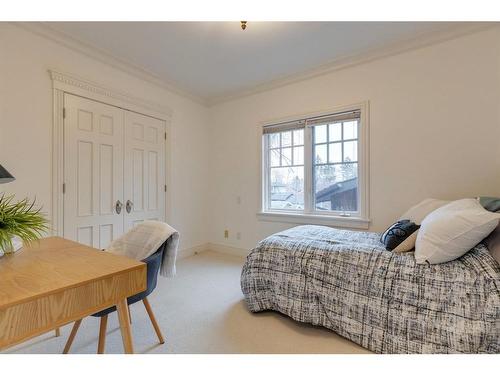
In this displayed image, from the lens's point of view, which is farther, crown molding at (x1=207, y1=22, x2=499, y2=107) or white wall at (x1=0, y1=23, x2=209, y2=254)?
crown molding at (x1=207, y1=22, x2=499, y2=107)

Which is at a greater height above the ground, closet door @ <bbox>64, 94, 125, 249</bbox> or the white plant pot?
closet door @ <bbox>64, 94, 125, 249</bbox>

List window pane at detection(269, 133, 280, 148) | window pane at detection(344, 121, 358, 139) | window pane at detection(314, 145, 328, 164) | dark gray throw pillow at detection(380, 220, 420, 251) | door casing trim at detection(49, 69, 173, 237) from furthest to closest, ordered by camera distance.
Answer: window pane at detection(269, 133, 280, 148) → window pane at detection(314, 145, 328, 164) → window pane at detection(344, 121, 358, 139) → door casing trim at detection(49, 69, 173, 237) → dark gray throw pillow at detection(380, 220, 420, 251)

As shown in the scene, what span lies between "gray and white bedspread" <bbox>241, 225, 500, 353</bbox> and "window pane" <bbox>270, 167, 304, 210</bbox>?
1.26 metres

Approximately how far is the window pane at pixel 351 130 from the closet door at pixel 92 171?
106 inches

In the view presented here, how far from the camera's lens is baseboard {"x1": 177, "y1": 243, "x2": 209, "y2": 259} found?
3630 millimetres

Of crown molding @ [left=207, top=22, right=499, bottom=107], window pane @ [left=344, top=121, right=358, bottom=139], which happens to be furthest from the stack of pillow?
crown molding @ [left=207, top=22, right=499, bottom=107]

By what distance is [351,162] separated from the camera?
2.91 metres

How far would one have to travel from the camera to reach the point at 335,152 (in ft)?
9.95

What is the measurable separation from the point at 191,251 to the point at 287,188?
180 cm

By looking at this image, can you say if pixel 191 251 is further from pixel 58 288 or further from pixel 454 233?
pixel 454 233

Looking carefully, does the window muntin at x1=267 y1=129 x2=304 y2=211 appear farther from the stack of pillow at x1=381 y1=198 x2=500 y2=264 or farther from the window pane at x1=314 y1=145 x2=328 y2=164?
the stack of pillow at x1=381 y1=198 x2=500 y2=264

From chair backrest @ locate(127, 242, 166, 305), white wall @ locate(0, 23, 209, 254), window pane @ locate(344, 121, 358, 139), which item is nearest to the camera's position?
chair backrest @ locate(127, 242, 166, 305)

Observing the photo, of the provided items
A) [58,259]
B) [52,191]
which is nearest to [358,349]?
[58,259]
